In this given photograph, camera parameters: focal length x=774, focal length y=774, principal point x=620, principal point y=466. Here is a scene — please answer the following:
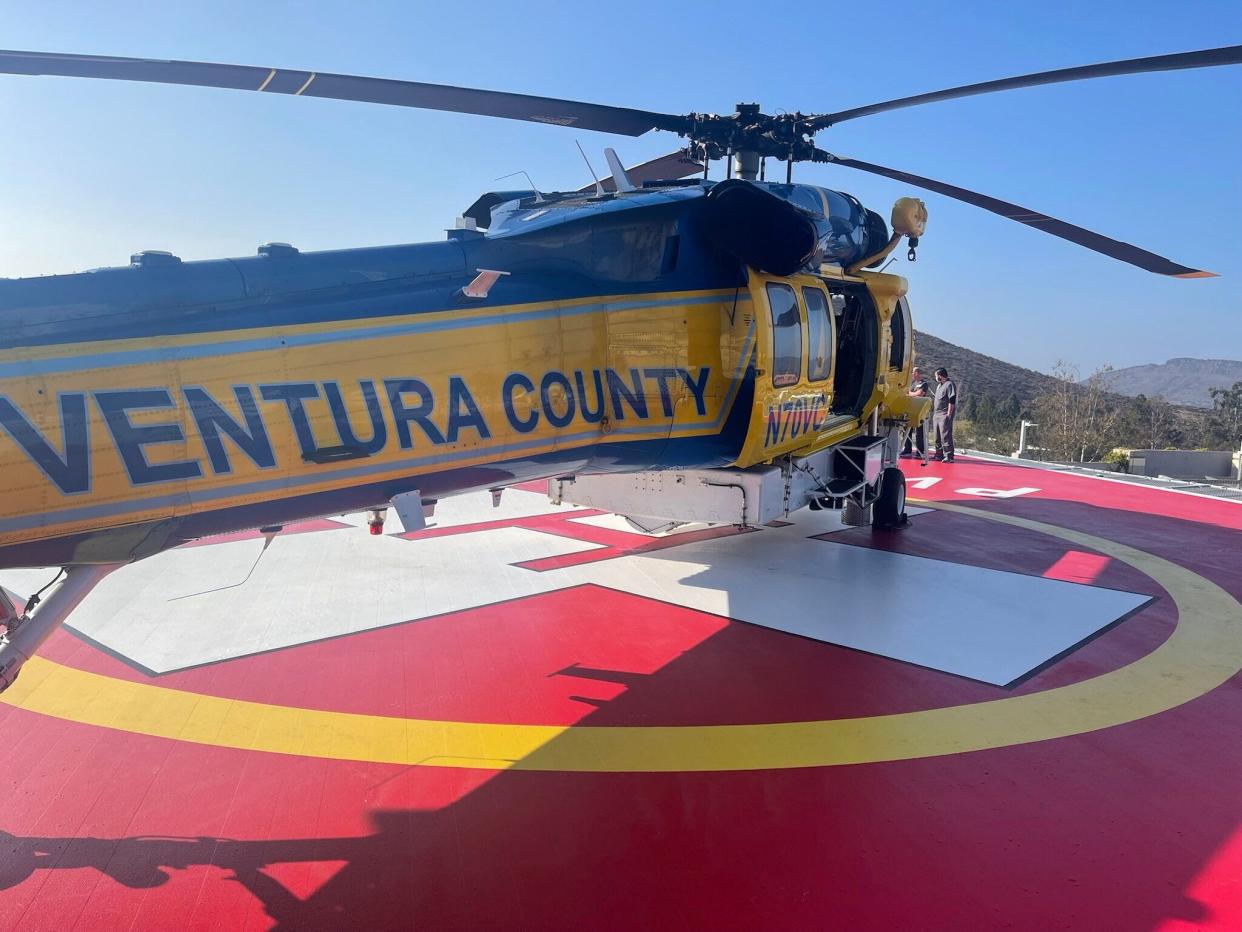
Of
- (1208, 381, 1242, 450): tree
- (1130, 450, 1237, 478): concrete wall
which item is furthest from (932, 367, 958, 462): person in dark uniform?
(1208, 381, 1242, 450): tree

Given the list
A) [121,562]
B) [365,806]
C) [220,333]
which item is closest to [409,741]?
[365,806]

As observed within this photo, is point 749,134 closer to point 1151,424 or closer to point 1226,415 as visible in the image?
point 1151,424

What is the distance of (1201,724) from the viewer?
16.2 feet

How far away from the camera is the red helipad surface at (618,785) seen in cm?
329

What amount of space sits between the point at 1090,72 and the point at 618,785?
5.92m

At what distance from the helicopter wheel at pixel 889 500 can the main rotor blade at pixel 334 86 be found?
18.8 feet

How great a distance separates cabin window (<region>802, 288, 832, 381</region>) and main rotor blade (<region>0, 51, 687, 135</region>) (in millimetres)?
2344

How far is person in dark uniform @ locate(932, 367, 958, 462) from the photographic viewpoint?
1703cm

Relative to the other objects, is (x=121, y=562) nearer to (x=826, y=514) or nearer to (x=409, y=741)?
(x=409, y=741)

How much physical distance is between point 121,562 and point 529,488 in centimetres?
937

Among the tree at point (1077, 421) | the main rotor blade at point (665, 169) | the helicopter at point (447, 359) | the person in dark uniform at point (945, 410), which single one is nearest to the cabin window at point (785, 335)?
the helicopter at point (447, 359)

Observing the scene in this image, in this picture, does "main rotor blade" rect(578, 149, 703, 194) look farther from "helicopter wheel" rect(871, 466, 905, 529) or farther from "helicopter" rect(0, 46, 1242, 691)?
"helicopter wheel" rect(871, 466, 905, 529)

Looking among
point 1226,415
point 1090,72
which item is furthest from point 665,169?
point 1226,415

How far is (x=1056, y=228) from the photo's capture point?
7.83m
